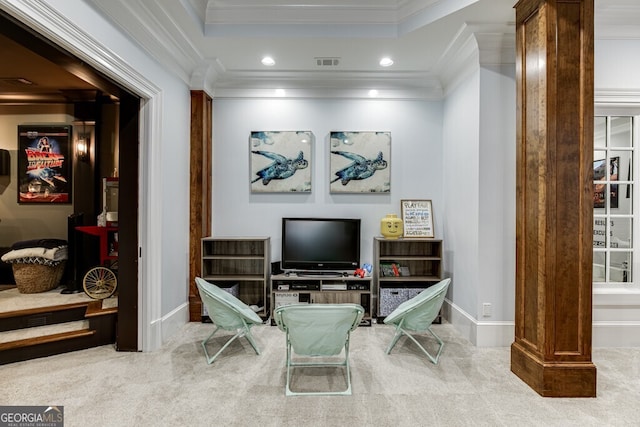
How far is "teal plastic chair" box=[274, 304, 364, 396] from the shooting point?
2391 mm

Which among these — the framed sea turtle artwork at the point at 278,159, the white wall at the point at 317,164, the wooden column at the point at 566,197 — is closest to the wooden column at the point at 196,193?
the white wall at the point at 317,164

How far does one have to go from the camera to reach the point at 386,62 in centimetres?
383

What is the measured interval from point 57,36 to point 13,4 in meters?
0.30

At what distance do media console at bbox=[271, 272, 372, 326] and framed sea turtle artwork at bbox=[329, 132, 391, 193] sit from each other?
117 cm

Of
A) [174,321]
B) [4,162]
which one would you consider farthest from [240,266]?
[4,162]

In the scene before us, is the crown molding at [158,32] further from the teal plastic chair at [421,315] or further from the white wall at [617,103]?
the white wall at [617,103]

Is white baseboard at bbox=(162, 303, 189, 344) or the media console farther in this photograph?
the media console

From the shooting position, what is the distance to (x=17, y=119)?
4.90 meters

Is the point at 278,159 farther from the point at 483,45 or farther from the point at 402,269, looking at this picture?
the point at 483,45

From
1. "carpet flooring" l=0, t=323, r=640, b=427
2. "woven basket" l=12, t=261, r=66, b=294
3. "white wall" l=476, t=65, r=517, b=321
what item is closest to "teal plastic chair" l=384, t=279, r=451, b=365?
"carpet flooring" l=0, t=323, r=640, b=427

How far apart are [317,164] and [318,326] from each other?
2402 millimetres

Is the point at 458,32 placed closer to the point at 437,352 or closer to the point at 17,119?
the point at 437,352

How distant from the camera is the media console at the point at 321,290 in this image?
3.87m

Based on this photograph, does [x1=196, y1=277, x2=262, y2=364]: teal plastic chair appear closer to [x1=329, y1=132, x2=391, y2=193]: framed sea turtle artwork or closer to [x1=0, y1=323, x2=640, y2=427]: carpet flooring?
[x1=0, y1=323, x2=640, y2=427]: carpet flooring
